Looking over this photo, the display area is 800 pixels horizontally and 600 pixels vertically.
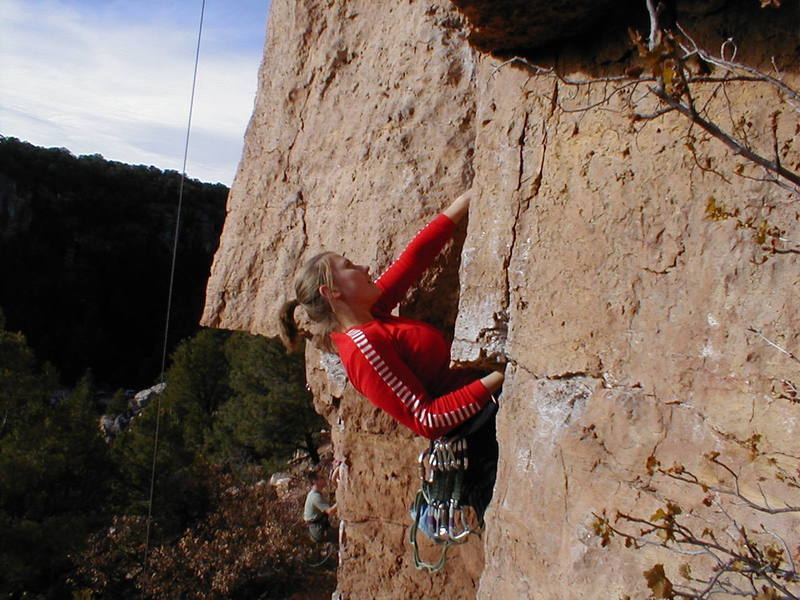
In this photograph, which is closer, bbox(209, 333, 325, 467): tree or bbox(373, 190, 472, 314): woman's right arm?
bbox(373, 190, 472, 314): woman's right arm

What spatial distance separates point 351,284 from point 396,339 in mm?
255

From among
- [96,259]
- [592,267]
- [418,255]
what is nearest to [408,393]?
[418,255]

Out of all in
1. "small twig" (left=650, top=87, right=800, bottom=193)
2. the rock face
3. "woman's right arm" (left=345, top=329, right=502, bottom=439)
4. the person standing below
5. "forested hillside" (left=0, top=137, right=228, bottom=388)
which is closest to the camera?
"small twig" (left=650, top=87, right=800, bottom=193)

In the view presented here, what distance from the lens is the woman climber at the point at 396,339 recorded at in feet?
8.21

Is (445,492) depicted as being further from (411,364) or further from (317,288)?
(317,288)

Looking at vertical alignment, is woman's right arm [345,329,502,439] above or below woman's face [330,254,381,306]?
below

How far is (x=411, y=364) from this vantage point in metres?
2.70

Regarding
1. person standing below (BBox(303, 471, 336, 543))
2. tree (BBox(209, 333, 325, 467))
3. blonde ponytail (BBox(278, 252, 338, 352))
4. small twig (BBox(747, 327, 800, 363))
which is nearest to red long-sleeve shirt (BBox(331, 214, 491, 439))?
blonde ponytail (BBox(278, 252, 338, 352))

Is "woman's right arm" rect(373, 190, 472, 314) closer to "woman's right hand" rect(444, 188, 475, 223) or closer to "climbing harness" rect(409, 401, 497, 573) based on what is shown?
"woman's right hand" rect(444, 188, 475, 223)

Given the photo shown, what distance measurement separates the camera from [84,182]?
35.8 metres

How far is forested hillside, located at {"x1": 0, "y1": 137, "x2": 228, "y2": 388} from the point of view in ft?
106

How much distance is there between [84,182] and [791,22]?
123 ft

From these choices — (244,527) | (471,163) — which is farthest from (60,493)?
(471,163)

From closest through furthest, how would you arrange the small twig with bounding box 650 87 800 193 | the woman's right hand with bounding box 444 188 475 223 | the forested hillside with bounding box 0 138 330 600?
1. the small twig with bounding box 650 87 800 193
2. the woman's right hand with bounding box 444 188 475 223
3. the forested hillside with bounding box 0 138 330 600
